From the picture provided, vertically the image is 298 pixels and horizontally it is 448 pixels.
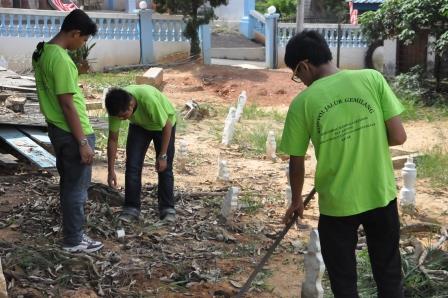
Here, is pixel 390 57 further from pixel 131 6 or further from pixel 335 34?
pixel 131 6

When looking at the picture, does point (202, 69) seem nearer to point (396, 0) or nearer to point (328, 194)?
point (396, 0)

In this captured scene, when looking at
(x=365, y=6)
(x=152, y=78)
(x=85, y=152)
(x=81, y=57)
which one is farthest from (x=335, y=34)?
(x=85, y=152)

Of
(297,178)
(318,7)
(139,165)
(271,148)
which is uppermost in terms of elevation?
(318,7)

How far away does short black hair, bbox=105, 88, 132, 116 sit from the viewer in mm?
4762

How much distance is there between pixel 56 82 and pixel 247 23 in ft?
59.0

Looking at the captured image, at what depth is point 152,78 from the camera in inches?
543

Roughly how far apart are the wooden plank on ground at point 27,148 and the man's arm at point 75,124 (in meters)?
2.31

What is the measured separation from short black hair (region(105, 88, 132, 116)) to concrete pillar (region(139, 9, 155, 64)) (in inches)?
497

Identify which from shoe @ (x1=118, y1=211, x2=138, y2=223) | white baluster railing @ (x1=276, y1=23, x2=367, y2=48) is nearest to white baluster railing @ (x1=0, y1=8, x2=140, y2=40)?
white baluster railing @ (x1=276, y1=23, x2=367, y2=48)

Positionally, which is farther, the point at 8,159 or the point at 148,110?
the point at 8,159

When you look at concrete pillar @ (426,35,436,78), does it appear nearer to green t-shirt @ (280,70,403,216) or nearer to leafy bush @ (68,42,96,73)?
leafy bush @ (68,42,96,73)

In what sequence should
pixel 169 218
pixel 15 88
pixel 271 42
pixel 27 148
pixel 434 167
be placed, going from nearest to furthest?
pixel 169 218 → pixel 27 148 → pixel 434 167 → pixel 15 88 → pixel 271 42

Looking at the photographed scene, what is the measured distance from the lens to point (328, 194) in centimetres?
307

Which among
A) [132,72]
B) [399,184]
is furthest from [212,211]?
[132,72]
